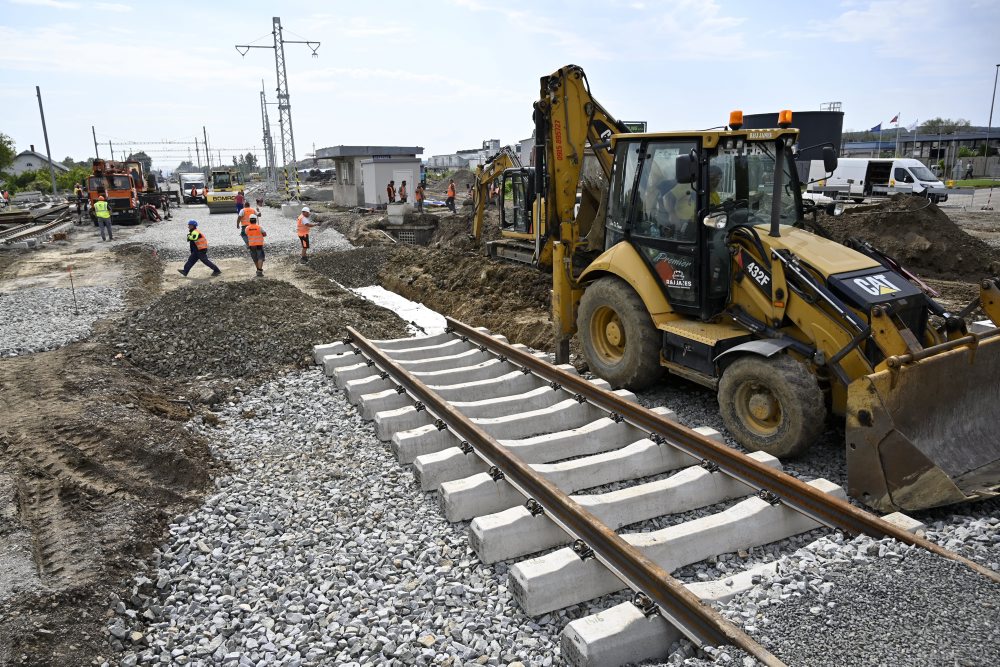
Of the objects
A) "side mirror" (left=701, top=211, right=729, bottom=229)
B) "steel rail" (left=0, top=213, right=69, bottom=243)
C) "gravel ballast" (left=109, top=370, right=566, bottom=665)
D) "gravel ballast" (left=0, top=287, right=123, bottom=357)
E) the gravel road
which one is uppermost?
"side mirror" (left=701, top=211, right=729, bottom=229)

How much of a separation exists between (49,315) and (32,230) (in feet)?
68.8

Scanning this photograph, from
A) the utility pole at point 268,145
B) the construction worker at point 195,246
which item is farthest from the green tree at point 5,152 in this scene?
the construction worker at point 195,246

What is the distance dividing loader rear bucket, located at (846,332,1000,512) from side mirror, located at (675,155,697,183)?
225 centimetres

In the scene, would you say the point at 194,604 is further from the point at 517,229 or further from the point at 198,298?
the point at 517,229

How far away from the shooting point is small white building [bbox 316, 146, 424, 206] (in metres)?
36.7

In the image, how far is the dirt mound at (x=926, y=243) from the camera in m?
15.5

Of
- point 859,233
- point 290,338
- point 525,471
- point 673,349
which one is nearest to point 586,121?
point 673,349

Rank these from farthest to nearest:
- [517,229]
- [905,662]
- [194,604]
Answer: [517,229]
[194,604]
[905,662]

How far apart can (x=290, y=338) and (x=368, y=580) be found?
19.2ft

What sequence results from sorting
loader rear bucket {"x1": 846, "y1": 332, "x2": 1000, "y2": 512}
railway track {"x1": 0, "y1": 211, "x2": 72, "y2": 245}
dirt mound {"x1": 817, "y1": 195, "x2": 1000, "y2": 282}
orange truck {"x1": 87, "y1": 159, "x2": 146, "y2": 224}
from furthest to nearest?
1. orange truck {"x1": 87, "y1": 159, "x2": 146, "y2": 224}
2. railway track {"x1": 0, "y1": 211, "x2": 72, "y2": 245}
3. dirt mound {"x1": 817, "y1": 195, "x2": 1000, "y2": 282}
4. loader rear bucket {"x1": 846, "y1": 332, "x2": 1000, "y2": 512}

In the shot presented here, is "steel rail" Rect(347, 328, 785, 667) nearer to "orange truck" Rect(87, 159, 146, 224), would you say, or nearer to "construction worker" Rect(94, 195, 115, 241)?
"construction worker" Rect(94, 195, 115, 241)

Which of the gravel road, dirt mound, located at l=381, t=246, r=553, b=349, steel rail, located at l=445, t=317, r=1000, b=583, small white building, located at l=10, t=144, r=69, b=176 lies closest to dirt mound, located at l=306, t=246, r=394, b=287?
dirt mound, located at l=381, t=246, r=553, b=349

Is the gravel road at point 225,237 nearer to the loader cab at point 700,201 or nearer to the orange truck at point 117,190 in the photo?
the orange truck at point 117,190

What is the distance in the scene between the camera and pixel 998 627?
308 cm
